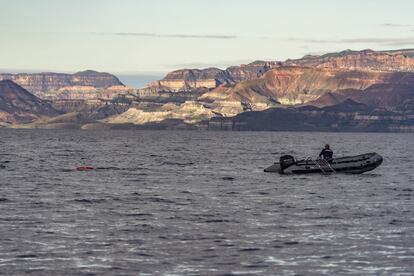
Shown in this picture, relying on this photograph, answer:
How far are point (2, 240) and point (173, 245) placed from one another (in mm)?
7824

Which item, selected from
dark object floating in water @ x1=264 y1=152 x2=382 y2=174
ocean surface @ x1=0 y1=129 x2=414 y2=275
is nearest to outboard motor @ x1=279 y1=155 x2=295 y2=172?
dark object floating in water @ x1=264 y1=152 x2=382 y2=174

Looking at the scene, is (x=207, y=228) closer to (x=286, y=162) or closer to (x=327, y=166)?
(x=286, y=162)

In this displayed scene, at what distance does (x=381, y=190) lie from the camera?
217 feet

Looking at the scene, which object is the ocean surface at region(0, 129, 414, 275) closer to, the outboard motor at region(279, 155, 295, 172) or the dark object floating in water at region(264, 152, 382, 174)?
the dark object floating in water at region(264, 152, 382, 174)

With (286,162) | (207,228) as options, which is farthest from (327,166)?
(207,228)

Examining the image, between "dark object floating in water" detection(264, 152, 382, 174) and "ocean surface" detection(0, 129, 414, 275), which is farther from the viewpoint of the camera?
"dark object floating in water" detection(264, 152, 382, 174)

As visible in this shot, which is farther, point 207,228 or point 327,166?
point 327,166

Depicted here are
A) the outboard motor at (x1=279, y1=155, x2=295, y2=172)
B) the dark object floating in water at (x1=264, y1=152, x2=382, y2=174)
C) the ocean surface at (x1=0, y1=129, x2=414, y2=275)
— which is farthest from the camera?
the outboard motor at (x1=279, y1=155, x2=295, y2=172)

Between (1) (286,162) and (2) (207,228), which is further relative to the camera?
(1) (286,162)

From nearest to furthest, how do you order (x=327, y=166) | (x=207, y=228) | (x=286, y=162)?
(x=207, y=228) < (x=327, y=166) < (x=286, y=162)

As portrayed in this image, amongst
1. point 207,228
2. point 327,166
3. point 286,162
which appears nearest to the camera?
point 207,228

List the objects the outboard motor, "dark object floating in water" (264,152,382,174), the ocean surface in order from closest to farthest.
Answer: the ocean surface
"dark object floating in water" (264,152,382,174)
the outboard motor

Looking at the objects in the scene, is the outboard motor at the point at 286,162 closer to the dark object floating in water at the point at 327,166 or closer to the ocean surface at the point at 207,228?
the dark object floating in water at the point at 327,166

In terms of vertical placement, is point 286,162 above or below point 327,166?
above
